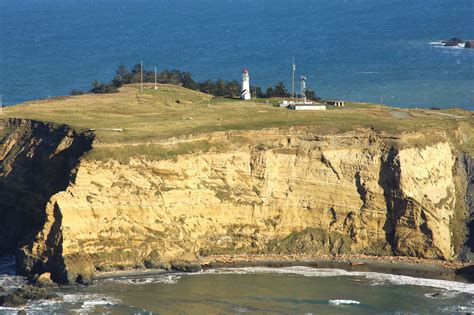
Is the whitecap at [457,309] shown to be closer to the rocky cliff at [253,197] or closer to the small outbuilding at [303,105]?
the rocky cliff at [253,197]

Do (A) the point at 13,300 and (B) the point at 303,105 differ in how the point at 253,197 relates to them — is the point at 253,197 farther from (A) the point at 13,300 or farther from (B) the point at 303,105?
(A) the point at 13,300

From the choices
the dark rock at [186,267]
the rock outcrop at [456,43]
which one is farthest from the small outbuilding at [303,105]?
the rock outcrop at [456,43]

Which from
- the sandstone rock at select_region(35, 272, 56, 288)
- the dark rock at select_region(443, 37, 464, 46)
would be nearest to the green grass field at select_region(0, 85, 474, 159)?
the sandstone rock at select_region(35, 272, 56, 288)

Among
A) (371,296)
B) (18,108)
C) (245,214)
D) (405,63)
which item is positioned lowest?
(371,296)

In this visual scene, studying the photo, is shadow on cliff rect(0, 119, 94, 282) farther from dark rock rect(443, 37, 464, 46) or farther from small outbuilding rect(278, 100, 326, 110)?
dark rock rect(443, 37, 464, 46)

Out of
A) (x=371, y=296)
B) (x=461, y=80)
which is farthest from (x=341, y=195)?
(x=461, y=80)

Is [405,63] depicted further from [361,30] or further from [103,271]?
[103,271]

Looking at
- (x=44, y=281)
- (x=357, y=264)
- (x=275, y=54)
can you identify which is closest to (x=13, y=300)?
(x=44, y=281)
